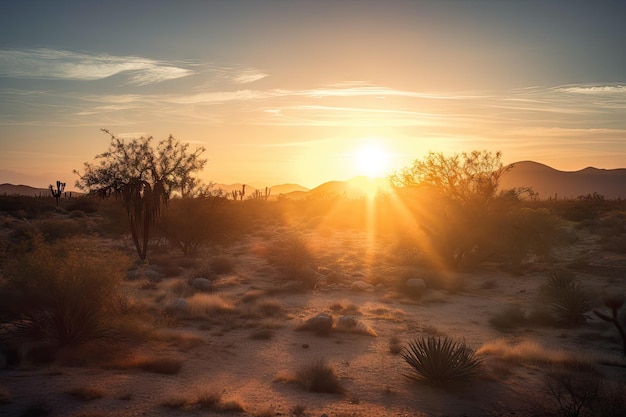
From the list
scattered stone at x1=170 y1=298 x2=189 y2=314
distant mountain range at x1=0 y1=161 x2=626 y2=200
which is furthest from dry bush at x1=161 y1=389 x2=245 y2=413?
distant mountain range at x1=0 y1=161 x2=626 y2=200

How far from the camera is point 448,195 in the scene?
82.2 ft

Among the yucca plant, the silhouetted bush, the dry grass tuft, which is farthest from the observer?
the silhouetted bush

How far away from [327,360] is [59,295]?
20.6ft

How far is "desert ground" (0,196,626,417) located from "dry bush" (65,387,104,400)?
0.9 inches

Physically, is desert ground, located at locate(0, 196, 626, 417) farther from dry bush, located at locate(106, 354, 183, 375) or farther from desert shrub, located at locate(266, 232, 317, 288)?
desert shrub, located at locate(266, 232, 317, 288)

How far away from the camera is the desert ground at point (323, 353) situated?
8227 millimetres

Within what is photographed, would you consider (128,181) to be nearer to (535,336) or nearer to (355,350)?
(355,350)

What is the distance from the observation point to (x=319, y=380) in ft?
30.7

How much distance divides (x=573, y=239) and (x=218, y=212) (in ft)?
72.7

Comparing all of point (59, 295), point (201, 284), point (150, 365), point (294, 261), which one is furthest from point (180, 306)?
point (294, 261)

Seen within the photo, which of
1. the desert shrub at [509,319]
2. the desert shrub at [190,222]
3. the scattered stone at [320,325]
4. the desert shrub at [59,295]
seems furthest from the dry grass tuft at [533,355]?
the desert shrub at [190,222]

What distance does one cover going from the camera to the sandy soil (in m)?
8.23

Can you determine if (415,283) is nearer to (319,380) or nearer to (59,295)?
(319,380)

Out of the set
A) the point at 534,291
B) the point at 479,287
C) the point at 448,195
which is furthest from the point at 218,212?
the point at 534,291
